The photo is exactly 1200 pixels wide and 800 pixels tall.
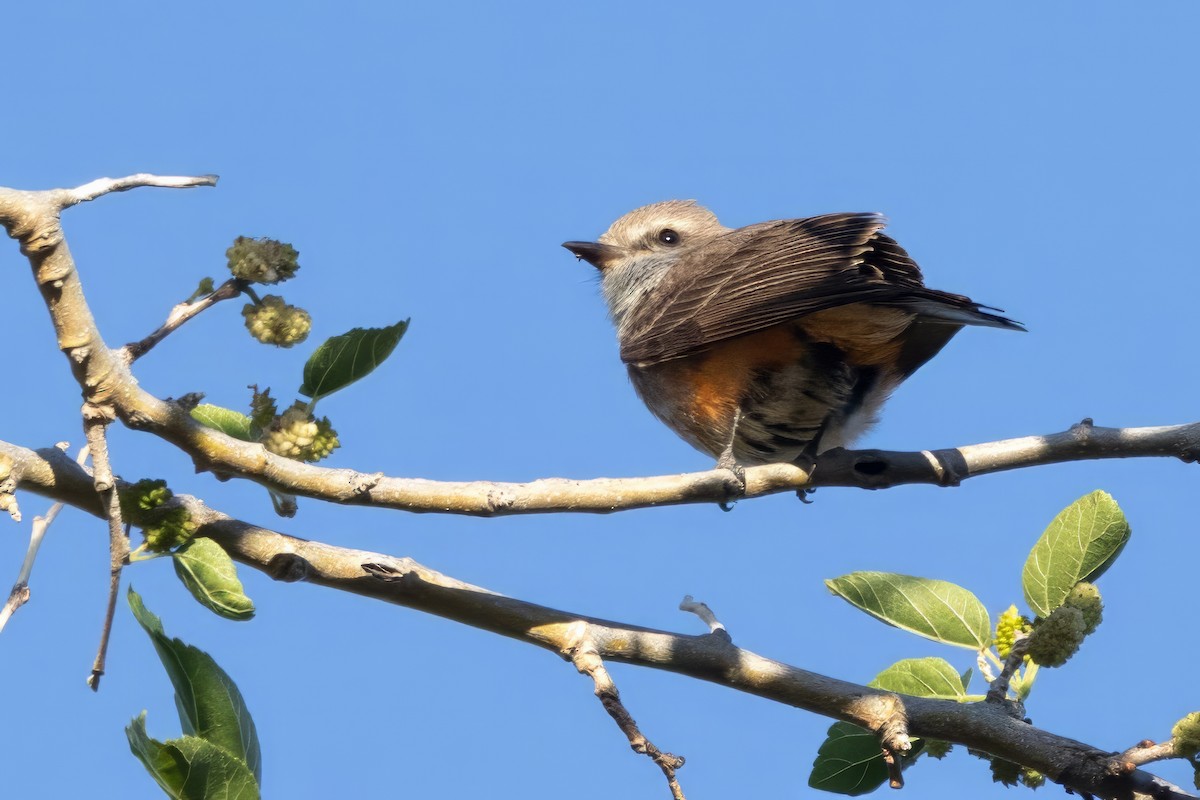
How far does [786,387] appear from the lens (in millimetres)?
5684

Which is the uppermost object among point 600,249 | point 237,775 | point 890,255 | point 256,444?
point 600,249

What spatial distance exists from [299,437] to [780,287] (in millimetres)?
2936

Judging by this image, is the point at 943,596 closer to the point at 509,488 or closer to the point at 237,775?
the point at 509,488

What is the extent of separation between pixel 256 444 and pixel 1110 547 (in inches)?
101

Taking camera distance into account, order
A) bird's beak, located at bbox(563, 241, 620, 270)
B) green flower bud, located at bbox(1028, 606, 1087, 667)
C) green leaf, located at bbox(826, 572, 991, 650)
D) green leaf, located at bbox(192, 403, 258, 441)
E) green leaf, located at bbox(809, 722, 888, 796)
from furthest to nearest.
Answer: bird's beak, located at bbox(563, 241, 620, 270)
green leaf, located at bbox(826, 572, 991, 650)
green leaf, located at bbox(809, 722, 888, 796)
green leaf, located at bbox(192, 403, 258, 441)
green flower bud, located at bbox(1028, 606, 1087, 667)

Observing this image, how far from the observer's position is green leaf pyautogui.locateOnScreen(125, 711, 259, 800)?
94.3 inches

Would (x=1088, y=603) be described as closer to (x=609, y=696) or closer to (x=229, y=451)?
(x=609, y=696)

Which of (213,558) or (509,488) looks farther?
(509,488)

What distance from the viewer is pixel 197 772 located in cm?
241

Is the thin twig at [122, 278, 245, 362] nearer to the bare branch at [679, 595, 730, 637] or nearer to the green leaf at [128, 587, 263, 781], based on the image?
the green leaf at [128, 587, 263, 781]

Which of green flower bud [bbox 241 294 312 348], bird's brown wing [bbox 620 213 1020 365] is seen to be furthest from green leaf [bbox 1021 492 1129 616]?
green flower bud [bbox 241 294 312 348]

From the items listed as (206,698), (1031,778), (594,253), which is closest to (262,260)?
(206,698)

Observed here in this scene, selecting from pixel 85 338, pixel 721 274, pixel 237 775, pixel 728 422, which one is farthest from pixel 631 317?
pixel 237 775

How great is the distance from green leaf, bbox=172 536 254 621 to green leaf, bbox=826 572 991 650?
76.4 inches
